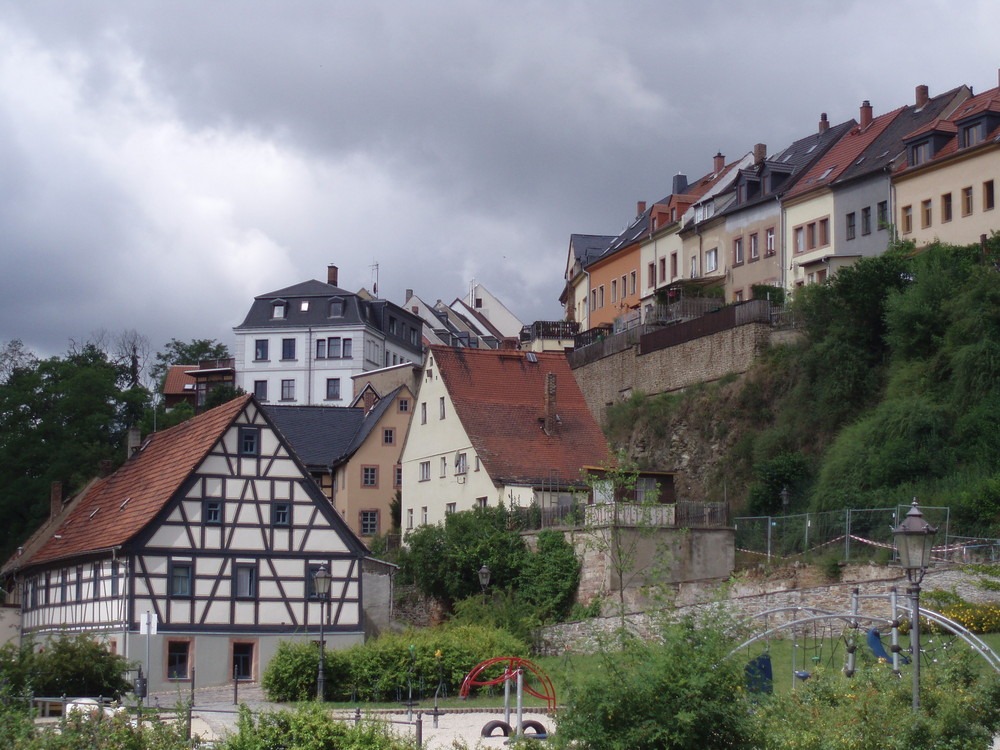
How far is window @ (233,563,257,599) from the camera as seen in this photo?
39.8 meters

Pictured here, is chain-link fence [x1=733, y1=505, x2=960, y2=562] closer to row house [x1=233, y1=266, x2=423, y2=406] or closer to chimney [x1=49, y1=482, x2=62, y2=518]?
chimney [x1=49, y1=482, x2=62, y2=518]

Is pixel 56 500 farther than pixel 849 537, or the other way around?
pixel 56 500


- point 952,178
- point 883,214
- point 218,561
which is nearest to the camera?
point 218,561

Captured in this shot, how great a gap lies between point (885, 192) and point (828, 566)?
19.9 m

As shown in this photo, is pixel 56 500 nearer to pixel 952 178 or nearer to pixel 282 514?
pixel 282 514

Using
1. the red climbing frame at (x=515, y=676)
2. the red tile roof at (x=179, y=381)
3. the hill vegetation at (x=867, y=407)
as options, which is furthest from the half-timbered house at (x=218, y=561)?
the red tile roof at (x=179, y=381)

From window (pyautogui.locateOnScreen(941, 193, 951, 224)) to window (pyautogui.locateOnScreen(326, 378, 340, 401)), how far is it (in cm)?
4125

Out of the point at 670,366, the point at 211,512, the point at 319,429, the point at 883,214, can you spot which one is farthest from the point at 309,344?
the point at 211,512

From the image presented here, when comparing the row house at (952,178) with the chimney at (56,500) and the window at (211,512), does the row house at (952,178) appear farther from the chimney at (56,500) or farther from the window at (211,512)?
the chimney at (56,500)

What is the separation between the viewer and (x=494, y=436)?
1896 inches

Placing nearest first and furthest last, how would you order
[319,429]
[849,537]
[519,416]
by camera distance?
[849,537] < [519,416] < [319,429]

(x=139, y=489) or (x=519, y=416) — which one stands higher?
(x=519, y=416)

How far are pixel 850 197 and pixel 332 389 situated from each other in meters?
37.3

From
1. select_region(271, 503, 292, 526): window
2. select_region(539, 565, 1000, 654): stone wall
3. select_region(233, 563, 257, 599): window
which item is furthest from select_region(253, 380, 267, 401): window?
select_region(539, 565, 1000, 654): stone wall
